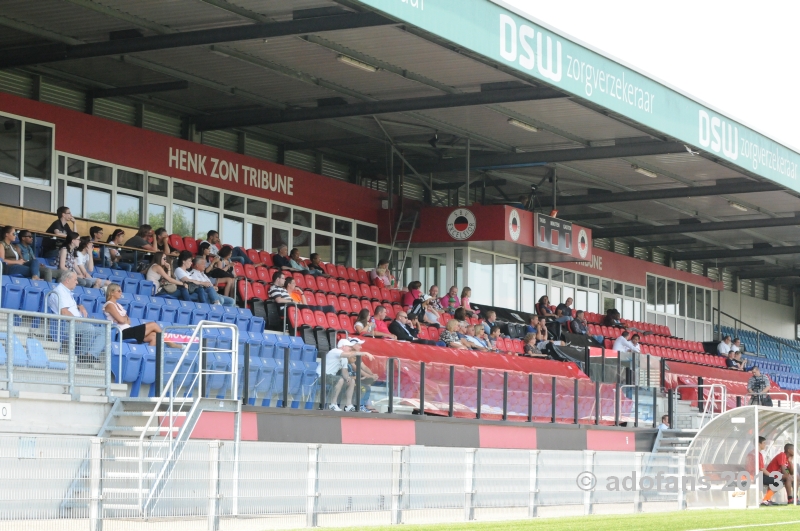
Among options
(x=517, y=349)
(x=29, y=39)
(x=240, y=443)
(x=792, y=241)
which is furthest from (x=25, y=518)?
(x=792, y=241)

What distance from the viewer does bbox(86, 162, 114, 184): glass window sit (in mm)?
20797

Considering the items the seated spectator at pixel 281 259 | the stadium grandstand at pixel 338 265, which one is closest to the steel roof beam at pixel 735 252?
the stadium grandstand at pixel 338 265

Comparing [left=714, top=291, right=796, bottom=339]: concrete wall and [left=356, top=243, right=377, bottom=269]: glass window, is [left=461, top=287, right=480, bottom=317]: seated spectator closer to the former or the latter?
[left=356, top=243, right=377, bottom=269]: glass window

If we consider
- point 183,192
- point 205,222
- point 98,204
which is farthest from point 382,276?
point 98,204

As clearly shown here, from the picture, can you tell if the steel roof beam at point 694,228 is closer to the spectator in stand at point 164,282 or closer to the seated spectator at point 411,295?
the seated spectator at point 411,295

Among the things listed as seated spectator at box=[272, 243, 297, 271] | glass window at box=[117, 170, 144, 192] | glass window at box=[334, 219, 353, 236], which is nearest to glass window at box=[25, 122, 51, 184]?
glass window at box=[117, 170, 144, 192]

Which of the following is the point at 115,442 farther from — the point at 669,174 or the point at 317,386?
the point at 669,174

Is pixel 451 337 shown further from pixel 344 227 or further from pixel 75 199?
pixel 75 199

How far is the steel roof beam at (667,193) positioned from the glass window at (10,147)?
1508 centimetres

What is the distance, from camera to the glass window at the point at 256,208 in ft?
80.2

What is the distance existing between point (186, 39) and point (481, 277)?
40.2 ft

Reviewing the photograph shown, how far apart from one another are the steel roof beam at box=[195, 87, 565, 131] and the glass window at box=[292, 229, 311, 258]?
9.94 feet

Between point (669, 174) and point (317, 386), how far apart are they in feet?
52.7

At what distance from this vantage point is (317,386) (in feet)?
49.6
